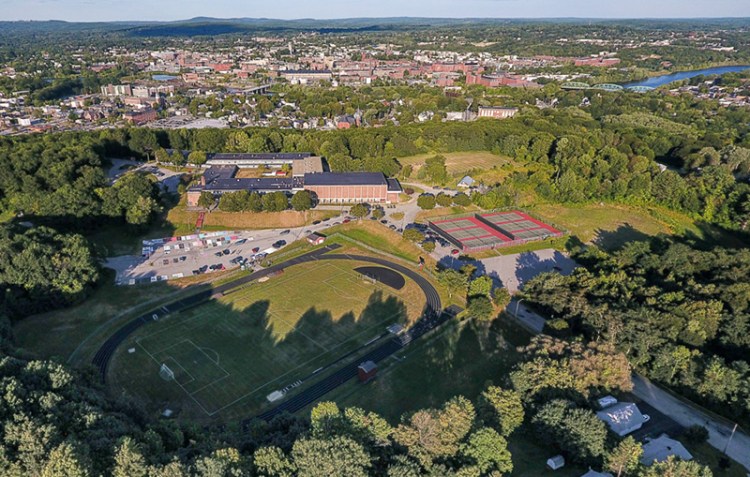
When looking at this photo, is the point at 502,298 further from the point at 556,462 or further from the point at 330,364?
the point at 556,462

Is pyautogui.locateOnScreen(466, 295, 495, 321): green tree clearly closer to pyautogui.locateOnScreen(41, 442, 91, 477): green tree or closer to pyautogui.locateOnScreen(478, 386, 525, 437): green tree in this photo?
pyautogui.locateOnScreen(478, 386, 525, 437): green tree

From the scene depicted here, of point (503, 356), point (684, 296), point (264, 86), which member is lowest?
point (503, 356)

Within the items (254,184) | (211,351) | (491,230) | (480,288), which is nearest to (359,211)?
(491,230)

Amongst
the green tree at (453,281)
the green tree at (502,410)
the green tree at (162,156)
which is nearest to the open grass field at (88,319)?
the green tree at (453,281)

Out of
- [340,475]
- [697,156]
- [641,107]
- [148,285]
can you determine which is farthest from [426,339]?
[641,107]

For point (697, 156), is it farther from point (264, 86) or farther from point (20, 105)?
point (20, 105)
